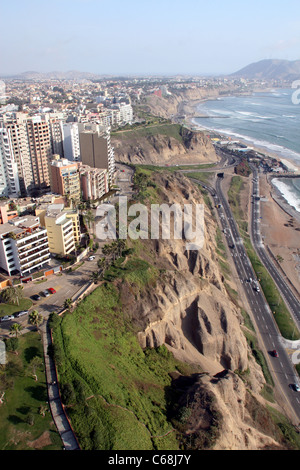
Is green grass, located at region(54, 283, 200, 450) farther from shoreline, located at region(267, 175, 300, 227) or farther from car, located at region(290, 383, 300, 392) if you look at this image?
shoreline, located at region(267, 175, 300, 227)

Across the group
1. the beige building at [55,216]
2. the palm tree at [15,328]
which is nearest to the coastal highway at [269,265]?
the beige building at [55,216]

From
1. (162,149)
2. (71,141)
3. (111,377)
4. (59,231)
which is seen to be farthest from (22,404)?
(162,149)

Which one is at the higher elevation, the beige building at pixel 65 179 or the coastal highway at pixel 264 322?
the beige building at pixel 65 179

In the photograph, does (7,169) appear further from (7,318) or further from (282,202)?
(282,202)

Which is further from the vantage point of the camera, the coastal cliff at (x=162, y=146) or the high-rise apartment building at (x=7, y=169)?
the coastal cliff at (x=162, y=146)

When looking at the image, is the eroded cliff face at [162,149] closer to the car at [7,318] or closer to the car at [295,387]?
the car at [7,318]

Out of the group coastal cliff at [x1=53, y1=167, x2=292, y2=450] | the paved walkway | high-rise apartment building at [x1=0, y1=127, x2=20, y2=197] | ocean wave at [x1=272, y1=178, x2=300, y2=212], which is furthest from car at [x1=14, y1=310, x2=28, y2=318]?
ocean wave at [x1=272, y1=178, x2=300, y2=212]

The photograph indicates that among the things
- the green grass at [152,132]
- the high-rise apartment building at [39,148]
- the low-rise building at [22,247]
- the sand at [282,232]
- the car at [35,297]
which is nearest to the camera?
the car at [35,297]
